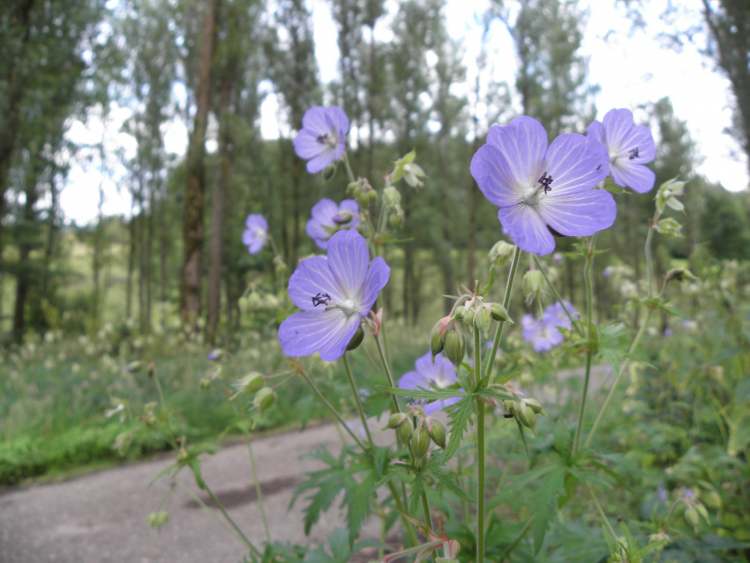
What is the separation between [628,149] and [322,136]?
3.18 ft

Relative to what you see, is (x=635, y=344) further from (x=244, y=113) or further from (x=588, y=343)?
(x=244, y=113)

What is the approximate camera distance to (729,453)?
8.36 feet

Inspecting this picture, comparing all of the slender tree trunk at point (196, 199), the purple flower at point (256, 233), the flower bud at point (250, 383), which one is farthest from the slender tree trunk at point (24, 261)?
the flower bud at point (250, 383)

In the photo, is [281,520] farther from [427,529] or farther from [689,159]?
[689,159]

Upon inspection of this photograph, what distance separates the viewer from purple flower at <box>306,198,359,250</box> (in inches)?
65.0

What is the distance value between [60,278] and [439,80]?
54.8ft

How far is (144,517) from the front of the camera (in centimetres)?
364

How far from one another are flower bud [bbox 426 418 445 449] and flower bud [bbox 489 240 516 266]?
1.22ft

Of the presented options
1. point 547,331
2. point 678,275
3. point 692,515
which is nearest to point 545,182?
point 678,275

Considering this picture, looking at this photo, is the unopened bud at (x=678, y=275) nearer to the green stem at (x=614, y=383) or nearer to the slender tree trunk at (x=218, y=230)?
the green stem at (x=614, y=383)

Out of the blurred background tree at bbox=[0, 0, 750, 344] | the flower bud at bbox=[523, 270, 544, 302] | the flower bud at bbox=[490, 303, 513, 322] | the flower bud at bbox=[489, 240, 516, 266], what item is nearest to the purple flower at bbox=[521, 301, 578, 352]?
the flower bud at bbox=[523, 270, 544, 302]

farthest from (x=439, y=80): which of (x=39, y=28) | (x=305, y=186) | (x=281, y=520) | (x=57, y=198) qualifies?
(x=281, y=520)

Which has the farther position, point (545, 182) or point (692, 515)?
point (692, 515)

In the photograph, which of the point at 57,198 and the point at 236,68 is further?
the point at 57,198
